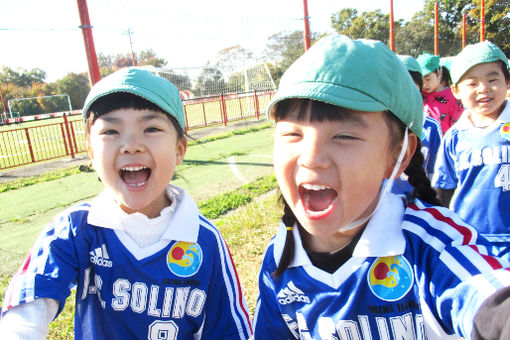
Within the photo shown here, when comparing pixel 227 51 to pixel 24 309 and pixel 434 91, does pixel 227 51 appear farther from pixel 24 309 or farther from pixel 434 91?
pixel 24 309

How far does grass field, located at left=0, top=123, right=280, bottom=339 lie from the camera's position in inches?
150

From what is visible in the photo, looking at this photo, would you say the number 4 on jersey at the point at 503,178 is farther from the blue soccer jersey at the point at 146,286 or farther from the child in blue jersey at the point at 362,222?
the blue soccer jersey at the point at 146,286

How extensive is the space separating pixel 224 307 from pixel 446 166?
7.37ft

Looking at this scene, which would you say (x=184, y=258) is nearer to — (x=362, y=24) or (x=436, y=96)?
(x=436, y=96)

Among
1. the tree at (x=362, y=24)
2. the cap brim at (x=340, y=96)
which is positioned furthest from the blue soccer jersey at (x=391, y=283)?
the tree at (x=362, y=24)

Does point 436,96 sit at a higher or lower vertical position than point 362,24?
lower

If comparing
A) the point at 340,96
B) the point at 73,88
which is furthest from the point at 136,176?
the point at 73,88

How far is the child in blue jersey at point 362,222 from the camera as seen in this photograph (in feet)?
3.79

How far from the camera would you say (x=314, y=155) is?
3.83 feet

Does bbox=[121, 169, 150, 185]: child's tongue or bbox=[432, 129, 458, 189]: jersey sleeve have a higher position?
bbox=[121, 169, 150, 185]: child's tongue

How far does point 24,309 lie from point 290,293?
970 millimetres

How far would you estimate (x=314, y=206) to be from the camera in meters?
1.28

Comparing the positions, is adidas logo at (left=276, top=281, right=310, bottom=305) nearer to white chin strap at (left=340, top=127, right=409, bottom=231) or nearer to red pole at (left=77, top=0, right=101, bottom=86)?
white chin strap at (left=340, top=127, right=409, bottom=231)

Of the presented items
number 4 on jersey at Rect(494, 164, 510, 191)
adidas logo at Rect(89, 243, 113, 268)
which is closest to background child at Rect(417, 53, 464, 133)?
number 4 on jersey at Rect(494, 164, 510, 191)
